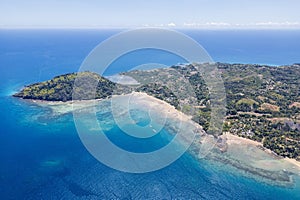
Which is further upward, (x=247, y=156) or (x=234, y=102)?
(x=234, y=102)

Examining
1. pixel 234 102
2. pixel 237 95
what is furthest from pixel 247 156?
pixel 237 95

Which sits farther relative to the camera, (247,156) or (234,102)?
(234,102)

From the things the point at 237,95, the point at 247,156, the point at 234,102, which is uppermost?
the point at 237,95

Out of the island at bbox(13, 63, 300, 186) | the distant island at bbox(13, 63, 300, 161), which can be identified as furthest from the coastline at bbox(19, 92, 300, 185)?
the distant island at bbox(13, 63, 300, 161)

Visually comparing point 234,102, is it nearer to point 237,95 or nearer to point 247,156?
point 237,95

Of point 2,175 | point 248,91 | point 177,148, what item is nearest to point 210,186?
point 177,148

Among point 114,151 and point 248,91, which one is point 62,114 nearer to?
point 114,151

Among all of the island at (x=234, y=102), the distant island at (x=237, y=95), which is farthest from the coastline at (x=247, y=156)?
the distant island at (x=237, y=95)

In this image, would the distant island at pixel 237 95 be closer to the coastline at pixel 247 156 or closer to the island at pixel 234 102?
the island at pixel 234 102

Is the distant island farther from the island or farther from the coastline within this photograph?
the coastline
